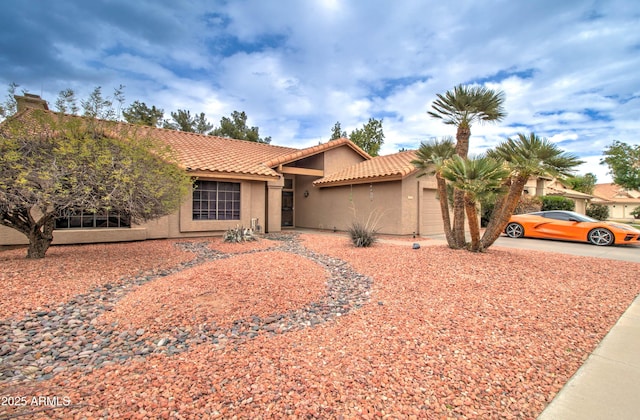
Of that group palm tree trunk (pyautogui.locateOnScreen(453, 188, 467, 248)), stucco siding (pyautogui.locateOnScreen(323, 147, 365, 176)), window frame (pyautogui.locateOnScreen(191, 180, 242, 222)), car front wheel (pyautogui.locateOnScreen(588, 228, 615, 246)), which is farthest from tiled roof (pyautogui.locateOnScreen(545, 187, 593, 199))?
window frame (pyautogui.locateOnScreen(191, 180, 242, 222))

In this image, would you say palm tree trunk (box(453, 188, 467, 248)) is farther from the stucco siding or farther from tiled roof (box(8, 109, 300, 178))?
the stucco siding

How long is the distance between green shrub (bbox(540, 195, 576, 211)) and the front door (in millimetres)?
16278

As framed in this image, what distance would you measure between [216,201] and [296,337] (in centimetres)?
977

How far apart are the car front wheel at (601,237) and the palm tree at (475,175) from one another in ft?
22.5

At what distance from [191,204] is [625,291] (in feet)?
40.8

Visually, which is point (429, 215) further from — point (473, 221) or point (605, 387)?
point (605, 387)

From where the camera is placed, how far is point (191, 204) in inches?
458

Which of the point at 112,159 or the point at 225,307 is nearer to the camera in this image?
the point at 225,307

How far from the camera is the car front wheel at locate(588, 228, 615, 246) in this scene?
1117cm

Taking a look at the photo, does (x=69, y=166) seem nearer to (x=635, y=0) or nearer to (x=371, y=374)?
(x=371, y=374)

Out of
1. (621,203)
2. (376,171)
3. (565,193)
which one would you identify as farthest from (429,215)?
(621,203)

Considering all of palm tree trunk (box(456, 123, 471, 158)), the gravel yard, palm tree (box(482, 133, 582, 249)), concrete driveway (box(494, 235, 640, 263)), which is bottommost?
the gravel yard

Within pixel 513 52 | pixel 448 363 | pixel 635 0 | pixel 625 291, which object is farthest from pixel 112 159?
pixel 635 0

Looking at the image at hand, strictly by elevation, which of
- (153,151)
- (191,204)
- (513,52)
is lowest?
(191,204)
